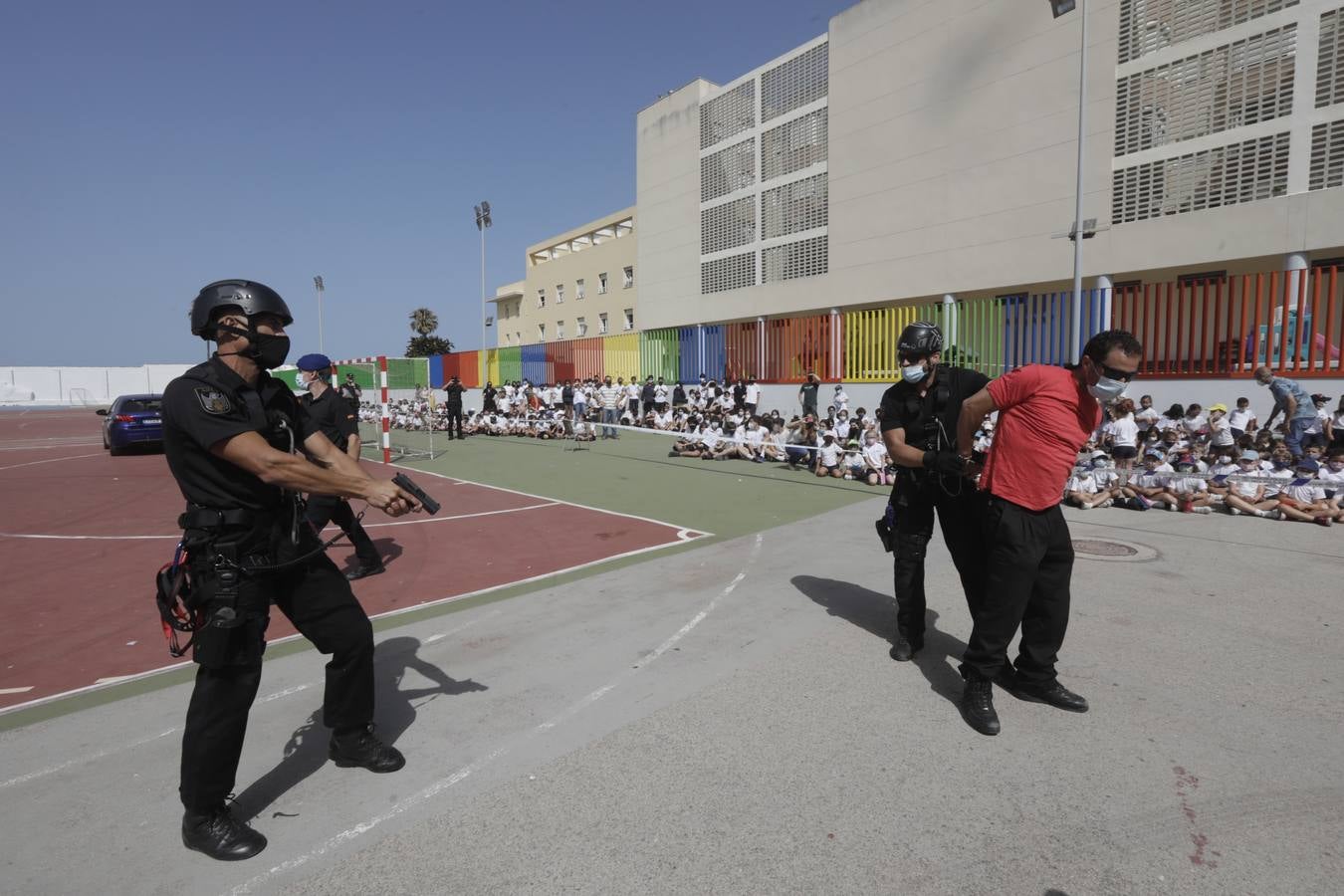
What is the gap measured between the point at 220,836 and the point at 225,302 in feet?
6.82

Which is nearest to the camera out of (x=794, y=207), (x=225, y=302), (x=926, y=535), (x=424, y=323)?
(x=225, y=302)

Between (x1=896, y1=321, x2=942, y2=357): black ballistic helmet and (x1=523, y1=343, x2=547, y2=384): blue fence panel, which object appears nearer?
(x1=896, y1=321, x2=942, y2=357): black ballistic helmet

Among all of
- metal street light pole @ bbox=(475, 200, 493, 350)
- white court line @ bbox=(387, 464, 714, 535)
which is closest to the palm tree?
metal street light pole @ bbox=(475, 200, 493, 350)

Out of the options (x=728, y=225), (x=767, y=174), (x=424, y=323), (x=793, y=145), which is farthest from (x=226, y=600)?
(x=424, y=323)

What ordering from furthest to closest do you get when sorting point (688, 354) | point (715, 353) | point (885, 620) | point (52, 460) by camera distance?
point (688, 354)
point (715, 353)
point (52, 460)
point (885, 620)

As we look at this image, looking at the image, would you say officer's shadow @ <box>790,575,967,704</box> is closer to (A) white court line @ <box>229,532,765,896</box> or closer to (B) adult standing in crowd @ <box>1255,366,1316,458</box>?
(A) white court line @ <box>229,532,765,896</box>

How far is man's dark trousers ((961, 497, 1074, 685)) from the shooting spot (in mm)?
3631

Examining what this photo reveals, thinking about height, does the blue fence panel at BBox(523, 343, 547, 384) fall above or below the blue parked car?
→ above

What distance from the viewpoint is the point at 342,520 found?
6785 millimetres

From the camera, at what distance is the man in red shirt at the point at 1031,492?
361cm

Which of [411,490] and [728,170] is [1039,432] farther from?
[728,170]

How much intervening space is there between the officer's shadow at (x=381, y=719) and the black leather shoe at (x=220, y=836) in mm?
219

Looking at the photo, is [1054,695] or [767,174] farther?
[767,174]

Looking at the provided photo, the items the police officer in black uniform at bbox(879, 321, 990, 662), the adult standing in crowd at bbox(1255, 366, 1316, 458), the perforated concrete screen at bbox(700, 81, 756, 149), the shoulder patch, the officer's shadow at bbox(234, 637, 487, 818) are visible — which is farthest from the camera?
the perforated concrete screen at bbox(700, 81, 756, 149)
